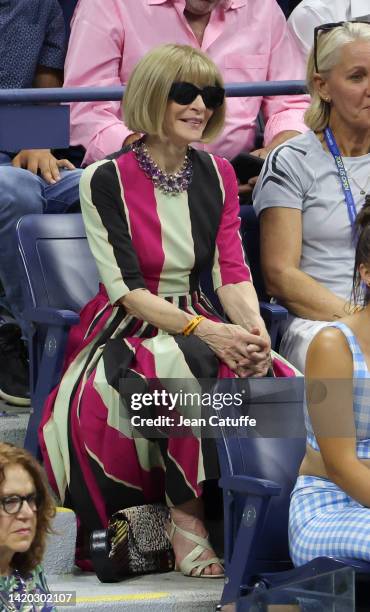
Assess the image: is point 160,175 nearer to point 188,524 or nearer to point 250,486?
point 188,524

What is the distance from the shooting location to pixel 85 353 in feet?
13.3

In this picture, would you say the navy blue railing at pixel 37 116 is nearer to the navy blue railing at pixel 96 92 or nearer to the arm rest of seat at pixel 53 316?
the navy blue railing at pixel 96 92

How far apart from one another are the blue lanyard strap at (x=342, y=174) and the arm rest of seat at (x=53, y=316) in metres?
0.95

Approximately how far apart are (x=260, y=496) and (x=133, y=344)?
2.80 ft

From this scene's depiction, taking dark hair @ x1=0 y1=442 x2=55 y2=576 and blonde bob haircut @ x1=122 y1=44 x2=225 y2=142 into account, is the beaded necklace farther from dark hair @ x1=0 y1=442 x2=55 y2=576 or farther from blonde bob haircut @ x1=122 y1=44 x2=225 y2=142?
dark hair @ x1=0 y1=442 x2=55 y2=576

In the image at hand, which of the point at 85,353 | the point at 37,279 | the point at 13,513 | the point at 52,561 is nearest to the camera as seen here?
the point at 13,513

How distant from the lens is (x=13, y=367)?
455 centimetres

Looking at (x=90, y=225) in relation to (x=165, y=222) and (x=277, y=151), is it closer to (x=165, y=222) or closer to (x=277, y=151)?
(x=165, y=222)

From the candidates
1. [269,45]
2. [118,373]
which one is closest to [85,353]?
[118,373]

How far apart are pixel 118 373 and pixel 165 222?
0.50 meters

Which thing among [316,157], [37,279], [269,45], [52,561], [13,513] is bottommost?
[52,561]

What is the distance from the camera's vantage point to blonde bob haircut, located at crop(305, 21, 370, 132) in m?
4.52

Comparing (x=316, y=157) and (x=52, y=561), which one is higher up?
(x=316, y=157)

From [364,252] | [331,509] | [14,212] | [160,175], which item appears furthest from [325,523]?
[14,212]
